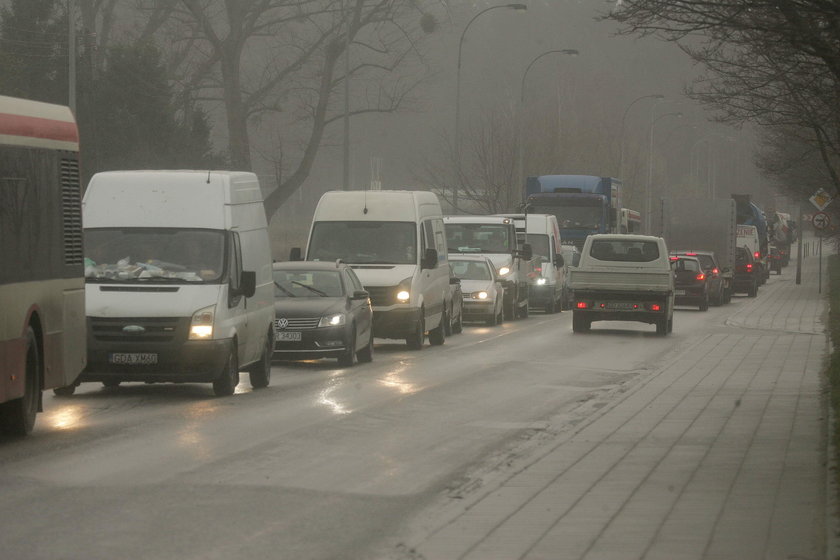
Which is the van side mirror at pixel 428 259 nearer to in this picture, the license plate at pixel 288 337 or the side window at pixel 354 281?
the side window at pixel 354 281

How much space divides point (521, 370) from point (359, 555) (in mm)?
13734

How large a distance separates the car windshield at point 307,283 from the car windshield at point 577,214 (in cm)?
2671

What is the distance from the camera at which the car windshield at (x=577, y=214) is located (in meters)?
48.9

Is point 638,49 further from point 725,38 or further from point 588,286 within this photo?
point 725,38

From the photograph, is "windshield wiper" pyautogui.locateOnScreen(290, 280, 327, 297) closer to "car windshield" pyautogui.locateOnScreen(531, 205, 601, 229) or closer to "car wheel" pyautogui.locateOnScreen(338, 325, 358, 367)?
"car wheel" pyautogui.locateOnScreen(338, 325, 358, 367)

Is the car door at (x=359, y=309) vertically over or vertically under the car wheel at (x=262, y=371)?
over

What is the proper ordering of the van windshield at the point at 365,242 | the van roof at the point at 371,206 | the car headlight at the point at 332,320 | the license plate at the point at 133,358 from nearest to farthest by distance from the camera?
1. the license plate at the point at 133,358
2. the car headlight at the point at 332,320
3. the van windshield at the point at 365,242
4. the van roof at the point at 371,206

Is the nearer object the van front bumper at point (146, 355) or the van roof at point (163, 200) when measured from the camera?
the van front bumper at point (146, 355)

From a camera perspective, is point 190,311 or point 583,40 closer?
point 190,311

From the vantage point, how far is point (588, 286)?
3139cm

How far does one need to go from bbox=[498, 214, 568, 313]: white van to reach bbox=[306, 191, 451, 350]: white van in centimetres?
1473

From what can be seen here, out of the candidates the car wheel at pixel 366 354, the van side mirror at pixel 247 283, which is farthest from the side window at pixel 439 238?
the van side mirror at pixel 247 283

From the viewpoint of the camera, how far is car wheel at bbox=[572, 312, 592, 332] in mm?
31641

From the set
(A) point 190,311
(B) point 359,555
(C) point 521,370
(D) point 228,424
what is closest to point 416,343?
(C) point 521,370
